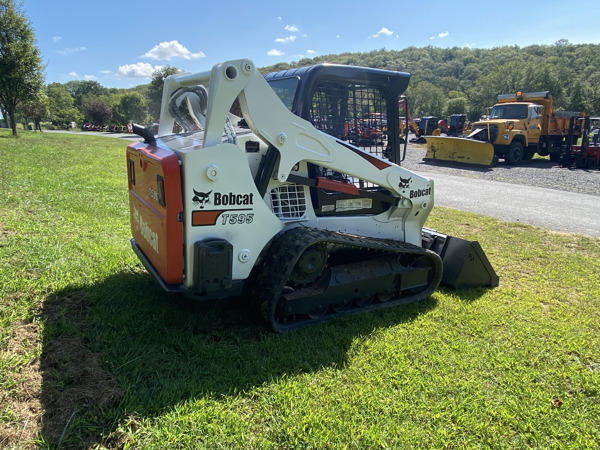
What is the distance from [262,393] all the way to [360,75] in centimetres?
293

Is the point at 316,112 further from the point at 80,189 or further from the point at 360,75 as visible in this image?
the point at 80,189

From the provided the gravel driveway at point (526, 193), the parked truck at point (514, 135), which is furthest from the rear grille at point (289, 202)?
the parked truck at point (514, 135)

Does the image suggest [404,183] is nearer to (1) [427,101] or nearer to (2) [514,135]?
(2) [514,135]

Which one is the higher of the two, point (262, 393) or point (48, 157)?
point (48, 157)

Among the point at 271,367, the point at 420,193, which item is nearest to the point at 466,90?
the point at 420,193

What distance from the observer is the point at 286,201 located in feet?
12.4

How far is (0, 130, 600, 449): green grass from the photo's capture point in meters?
2.49

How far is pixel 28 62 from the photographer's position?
73.3 feet

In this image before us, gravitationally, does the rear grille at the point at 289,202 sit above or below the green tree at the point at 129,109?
below

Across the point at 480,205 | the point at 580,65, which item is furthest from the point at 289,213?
the point at 580,65

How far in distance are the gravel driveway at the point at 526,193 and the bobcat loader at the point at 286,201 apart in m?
4.74

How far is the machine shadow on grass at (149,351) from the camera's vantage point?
2.54 meters

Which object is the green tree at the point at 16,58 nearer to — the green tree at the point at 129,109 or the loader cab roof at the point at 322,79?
the loader cab roof at the point at 322,79

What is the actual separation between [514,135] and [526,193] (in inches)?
316
